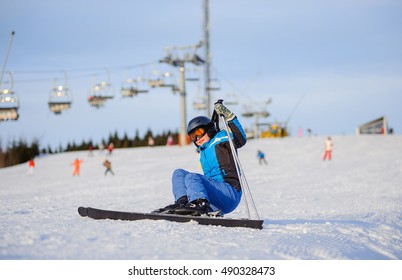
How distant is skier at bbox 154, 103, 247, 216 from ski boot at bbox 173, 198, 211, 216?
0.14m

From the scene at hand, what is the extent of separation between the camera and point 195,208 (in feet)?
16.1

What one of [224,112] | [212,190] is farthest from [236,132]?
[212,190]

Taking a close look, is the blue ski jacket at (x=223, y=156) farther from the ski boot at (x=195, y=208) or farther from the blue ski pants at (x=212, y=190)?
the ski boot at (x=195, y=208)

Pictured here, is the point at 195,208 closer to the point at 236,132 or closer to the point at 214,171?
the point at 214,171

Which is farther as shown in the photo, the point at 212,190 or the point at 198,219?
the point at 212,190

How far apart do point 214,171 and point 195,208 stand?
684mm

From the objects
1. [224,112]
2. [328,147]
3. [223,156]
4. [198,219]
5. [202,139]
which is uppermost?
[224,112]

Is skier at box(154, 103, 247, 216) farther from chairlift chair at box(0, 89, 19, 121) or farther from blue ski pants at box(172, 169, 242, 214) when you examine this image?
chairlift chair at box(0, 89, 19, 121)

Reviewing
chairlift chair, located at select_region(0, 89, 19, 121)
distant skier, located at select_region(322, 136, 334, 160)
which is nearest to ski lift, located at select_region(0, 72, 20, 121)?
chairlift chair, located at select_region(0, 89, 19, 121)

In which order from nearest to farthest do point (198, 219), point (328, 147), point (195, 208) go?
1. point (198, 219)
2. point (195, 208)
3. point (328, 147)

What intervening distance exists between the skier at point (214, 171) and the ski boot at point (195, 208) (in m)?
0.14
